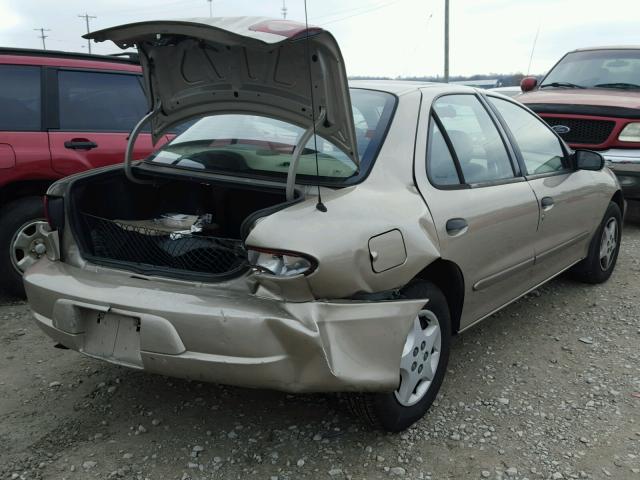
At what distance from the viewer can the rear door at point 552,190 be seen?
368 cm

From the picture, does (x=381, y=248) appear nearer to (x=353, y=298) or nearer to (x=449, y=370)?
(x=353, y=298)

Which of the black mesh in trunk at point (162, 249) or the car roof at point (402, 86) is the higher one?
the car roof at point (402, 86)

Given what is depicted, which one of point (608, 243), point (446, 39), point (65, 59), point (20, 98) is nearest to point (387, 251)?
point (608, 243)

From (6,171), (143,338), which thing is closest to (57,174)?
(6,171)

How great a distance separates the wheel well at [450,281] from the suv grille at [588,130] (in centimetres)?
444

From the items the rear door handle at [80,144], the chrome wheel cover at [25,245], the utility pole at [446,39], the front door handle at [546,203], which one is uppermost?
the utility pole at [446,39]

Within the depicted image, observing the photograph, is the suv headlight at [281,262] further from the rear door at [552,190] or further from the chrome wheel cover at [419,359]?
the rear door at [552,190]

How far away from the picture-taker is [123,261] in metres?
2.75

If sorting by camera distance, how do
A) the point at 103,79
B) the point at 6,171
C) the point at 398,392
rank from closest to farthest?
the point at 398,392 → the point at 6,171 → the point at 103,79

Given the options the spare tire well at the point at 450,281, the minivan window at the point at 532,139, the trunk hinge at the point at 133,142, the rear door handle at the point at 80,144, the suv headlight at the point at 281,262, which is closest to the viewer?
the suv headlight at the point at 281,262

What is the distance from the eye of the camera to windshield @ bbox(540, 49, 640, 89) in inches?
293

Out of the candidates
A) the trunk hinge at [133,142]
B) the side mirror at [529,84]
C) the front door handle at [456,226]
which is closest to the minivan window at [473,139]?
the front door handle at [456,226]

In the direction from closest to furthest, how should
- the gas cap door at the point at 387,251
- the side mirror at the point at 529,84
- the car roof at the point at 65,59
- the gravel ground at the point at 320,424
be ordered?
the gas cap door at the point at 387,251, the gravel ground at the point at 320,424, the car roof at the point at 65,59, the side mirror at the point at 529,84

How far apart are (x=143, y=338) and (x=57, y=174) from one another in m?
2.52
